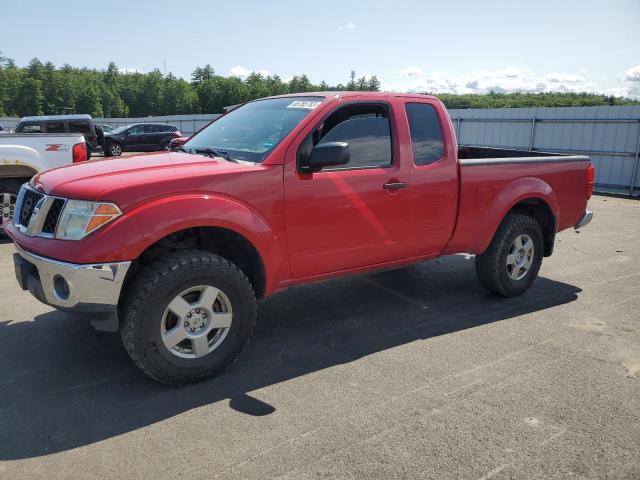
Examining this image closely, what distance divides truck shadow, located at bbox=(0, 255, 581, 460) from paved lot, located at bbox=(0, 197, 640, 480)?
0.05 ft

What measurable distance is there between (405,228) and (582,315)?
1980mm

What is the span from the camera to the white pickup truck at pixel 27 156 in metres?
7.27

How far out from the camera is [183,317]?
341cm

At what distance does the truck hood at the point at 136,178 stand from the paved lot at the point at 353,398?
1.27m

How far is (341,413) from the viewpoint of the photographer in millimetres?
3152

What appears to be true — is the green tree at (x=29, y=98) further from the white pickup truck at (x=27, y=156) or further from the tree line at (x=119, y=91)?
the white pickup truck at (x=27, y=156)

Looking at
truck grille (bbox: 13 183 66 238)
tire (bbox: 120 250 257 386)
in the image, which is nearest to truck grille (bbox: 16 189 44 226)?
truck grille (bbox: 13 183 66 238)

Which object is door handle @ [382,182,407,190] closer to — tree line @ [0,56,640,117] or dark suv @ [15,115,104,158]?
dark suv @ [15,115,104,158]

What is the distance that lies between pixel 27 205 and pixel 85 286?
1.07 m

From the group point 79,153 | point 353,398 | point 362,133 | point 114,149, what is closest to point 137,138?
point 114,149

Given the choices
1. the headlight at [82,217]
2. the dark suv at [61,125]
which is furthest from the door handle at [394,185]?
the dark suv at [61,125]

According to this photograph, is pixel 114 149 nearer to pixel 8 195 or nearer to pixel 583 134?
pixel 8 195

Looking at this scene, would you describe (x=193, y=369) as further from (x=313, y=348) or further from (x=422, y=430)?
(x=422, y=430)

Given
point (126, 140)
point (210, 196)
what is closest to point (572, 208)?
point (210, 196)
